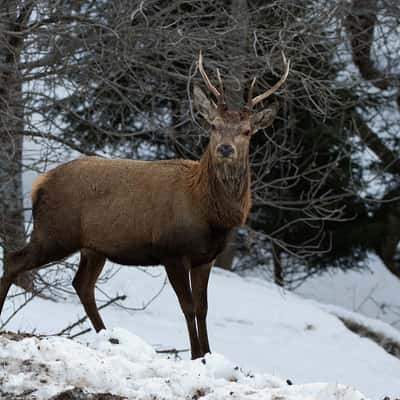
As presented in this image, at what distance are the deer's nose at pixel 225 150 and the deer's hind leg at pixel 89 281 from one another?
Result: 155 cm

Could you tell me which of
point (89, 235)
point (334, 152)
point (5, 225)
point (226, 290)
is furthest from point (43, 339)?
point (334, 152)

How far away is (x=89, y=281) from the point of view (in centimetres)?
855

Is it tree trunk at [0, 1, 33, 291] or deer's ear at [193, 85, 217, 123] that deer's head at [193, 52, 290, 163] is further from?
tree trunk at [0, 1, 33, 291]

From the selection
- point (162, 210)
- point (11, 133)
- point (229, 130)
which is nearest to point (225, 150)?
point (229, 130)

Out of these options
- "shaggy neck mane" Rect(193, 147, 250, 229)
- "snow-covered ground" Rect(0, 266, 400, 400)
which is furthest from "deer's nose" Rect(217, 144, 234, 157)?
"snow-covered ground" Rect(0, 266, 400, 400)

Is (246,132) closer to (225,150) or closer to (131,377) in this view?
(225,150)

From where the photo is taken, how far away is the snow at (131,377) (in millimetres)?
5375

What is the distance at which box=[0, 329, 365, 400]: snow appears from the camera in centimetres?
538

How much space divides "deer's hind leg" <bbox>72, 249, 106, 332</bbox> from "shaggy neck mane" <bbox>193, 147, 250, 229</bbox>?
1.15 metres

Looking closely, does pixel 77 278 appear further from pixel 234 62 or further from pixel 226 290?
pixel 226 290

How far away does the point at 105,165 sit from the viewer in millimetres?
8305

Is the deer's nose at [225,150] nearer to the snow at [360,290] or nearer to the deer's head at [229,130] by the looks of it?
the deer's head at [229,130]

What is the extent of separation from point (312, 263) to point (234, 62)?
7.82 metres

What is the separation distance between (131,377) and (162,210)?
242 centimetres
